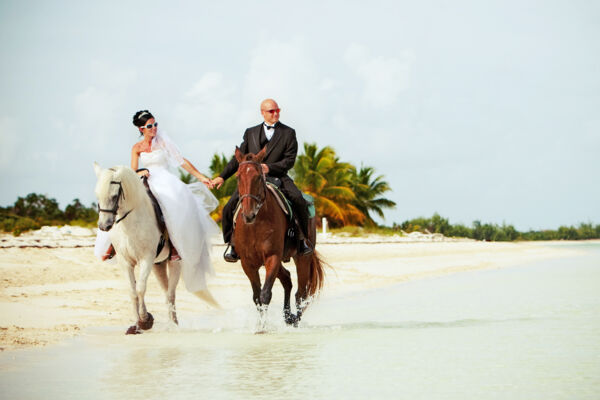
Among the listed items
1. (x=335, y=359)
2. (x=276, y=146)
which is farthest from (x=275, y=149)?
(x=335, y=359)

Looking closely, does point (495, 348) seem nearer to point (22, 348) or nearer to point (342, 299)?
point (22, 348)

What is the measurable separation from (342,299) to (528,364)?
23.6 feet

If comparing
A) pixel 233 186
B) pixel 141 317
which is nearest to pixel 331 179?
pixel 233 186

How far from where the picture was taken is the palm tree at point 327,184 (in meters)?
42.1

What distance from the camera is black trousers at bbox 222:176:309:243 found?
899 centimetres

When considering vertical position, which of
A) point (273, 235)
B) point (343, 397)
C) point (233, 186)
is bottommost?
point (343, 397)

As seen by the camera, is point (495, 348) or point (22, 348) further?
point (495, 348)

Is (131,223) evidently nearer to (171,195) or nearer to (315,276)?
(171,195)

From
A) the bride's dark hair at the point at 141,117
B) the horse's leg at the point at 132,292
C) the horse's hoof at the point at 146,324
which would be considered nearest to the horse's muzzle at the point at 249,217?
the horse's leg at the point at 132,292

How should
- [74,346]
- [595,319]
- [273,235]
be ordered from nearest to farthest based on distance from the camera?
[74,346], [273,235], [595,319]

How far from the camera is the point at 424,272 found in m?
22.6

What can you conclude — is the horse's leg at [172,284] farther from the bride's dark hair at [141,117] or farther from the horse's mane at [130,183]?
the bride's dark hair at [141,117]

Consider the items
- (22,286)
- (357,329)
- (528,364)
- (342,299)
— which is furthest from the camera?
(342,299)

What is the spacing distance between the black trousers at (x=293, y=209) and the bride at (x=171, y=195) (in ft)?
1.65
